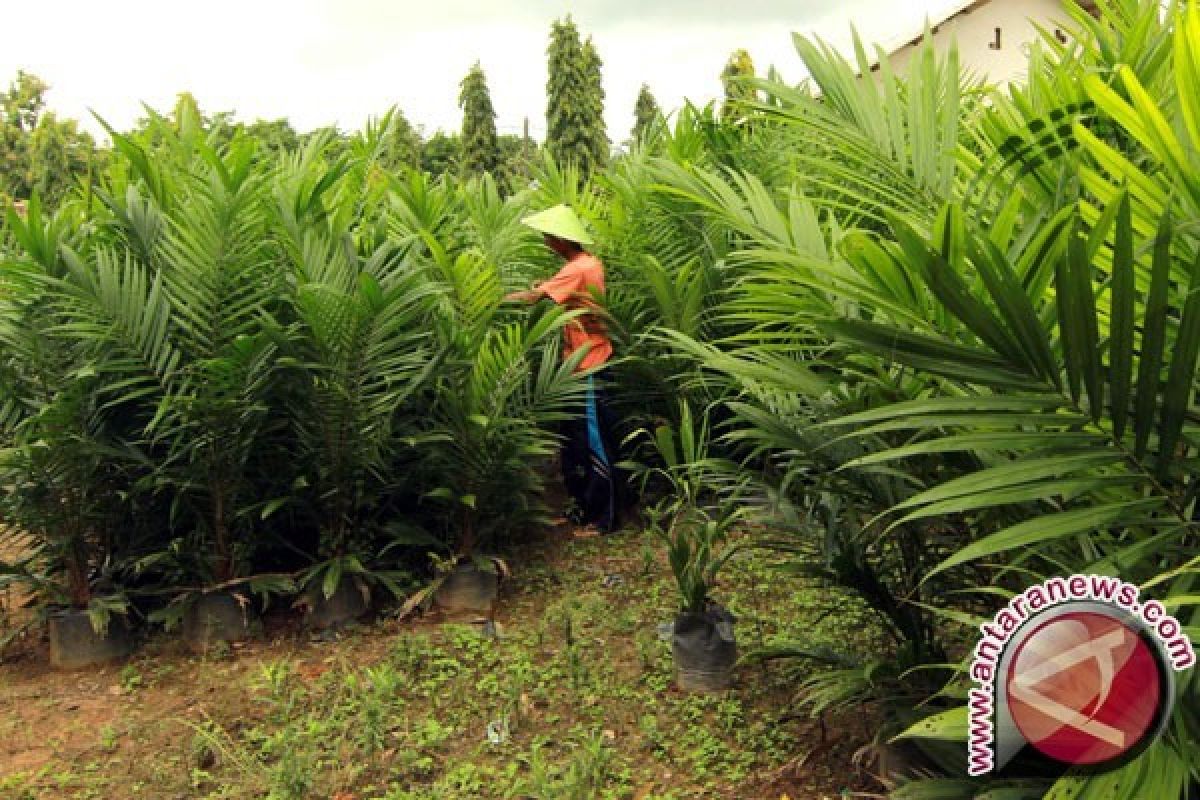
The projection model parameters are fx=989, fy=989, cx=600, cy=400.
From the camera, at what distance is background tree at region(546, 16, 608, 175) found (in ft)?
87.2

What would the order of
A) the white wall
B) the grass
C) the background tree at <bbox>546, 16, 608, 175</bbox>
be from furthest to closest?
the background tree at <bbox>546, 16, 608, 175</bbox>, the white wall, the grass

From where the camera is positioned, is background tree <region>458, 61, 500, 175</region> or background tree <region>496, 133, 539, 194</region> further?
background tree <region>458, 61, 500, 175</region>

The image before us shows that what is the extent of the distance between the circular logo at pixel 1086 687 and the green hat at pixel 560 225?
3399 mm

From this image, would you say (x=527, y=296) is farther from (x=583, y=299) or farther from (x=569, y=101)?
(x=569, y=101)

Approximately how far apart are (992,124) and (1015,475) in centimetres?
96

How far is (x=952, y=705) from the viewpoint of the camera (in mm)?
2062

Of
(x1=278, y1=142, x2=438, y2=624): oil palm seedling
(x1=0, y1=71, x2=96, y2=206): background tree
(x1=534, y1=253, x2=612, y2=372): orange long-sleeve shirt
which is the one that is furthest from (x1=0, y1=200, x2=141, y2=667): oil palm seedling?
(x1=0, y1=71, x2=96, y2=206): background tree

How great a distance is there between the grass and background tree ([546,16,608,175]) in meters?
23.8

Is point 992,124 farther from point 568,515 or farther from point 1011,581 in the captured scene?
point 568,515

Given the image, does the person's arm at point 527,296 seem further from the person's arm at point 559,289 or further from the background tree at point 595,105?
the background tree at point 595,105

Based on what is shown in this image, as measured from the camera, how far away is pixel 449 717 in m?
2.94

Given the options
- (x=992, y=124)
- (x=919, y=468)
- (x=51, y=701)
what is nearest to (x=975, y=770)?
(x=919, y=468)

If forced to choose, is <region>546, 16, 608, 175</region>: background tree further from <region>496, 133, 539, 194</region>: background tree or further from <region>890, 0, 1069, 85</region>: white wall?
<region>890, 0, 1069, 85</region>: white wall

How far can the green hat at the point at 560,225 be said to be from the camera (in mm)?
4445
